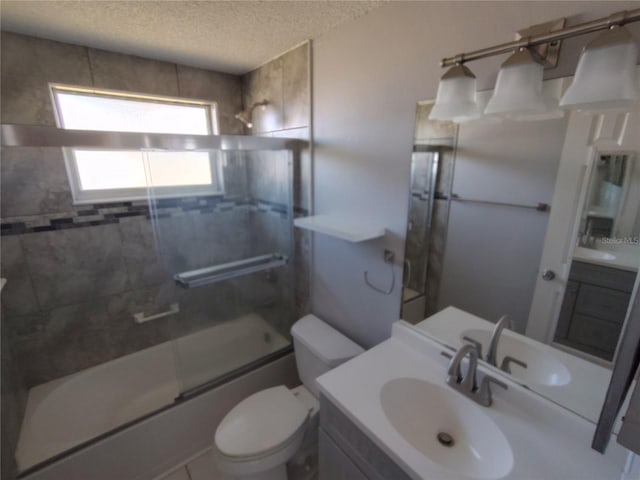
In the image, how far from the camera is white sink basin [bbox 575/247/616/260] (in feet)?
2.69

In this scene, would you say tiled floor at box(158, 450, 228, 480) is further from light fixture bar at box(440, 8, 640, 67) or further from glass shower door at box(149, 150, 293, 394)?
light fixture bar at box(440, 8, 640, 67)

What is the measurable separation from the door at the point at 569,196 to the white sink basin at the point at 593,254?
19mm

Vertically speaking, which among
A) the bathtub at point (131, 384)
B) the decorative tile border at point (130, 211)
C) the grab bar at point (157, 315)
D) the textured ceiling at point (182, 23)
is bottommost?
the bathtub at point (131, 384)

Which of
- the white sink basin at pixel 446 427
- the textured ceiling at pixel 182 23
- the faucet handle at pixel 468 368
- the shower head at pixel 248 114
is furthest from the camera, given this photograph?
the shower head at pixel 248 114

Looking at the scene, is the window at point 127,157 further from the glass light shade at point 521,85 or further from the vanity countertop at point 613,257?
the vanity countertop at point 613,257

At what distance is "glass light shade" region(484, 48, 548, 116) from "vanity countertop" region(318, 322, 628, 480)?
89cm

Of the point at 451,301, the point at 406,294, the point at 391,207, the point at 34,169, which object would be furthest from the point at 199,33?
the point at 451,301

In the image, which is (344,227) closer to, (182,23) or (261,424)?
(261,424)

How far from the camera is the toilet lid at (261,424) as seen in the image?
130cm

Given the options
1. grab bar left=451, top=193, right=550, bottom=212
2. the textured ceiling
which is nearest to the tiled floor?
grab bar left=451, top=193, right=550, bottom=212

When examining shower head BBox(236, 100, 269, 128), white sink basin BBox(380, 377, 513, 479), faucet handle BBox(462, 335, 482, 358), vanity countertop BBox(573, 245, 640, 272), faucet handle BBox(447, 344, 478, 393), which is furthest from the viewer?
shower head BBox(236, 100, 269, 128)

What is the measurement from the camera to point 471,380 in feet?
3.33

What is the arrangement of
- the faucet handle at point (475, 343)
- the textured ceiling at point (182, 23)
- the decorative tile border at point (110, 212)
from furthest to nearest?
the decorative tile border at point (110, 212), the textured ceiling at point (182, 23), the faucet handle at point (475, 343)

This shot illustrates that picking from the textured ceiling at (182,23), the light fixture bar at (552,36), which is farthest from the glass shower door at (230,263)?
the light fixture bar at (552,36)
